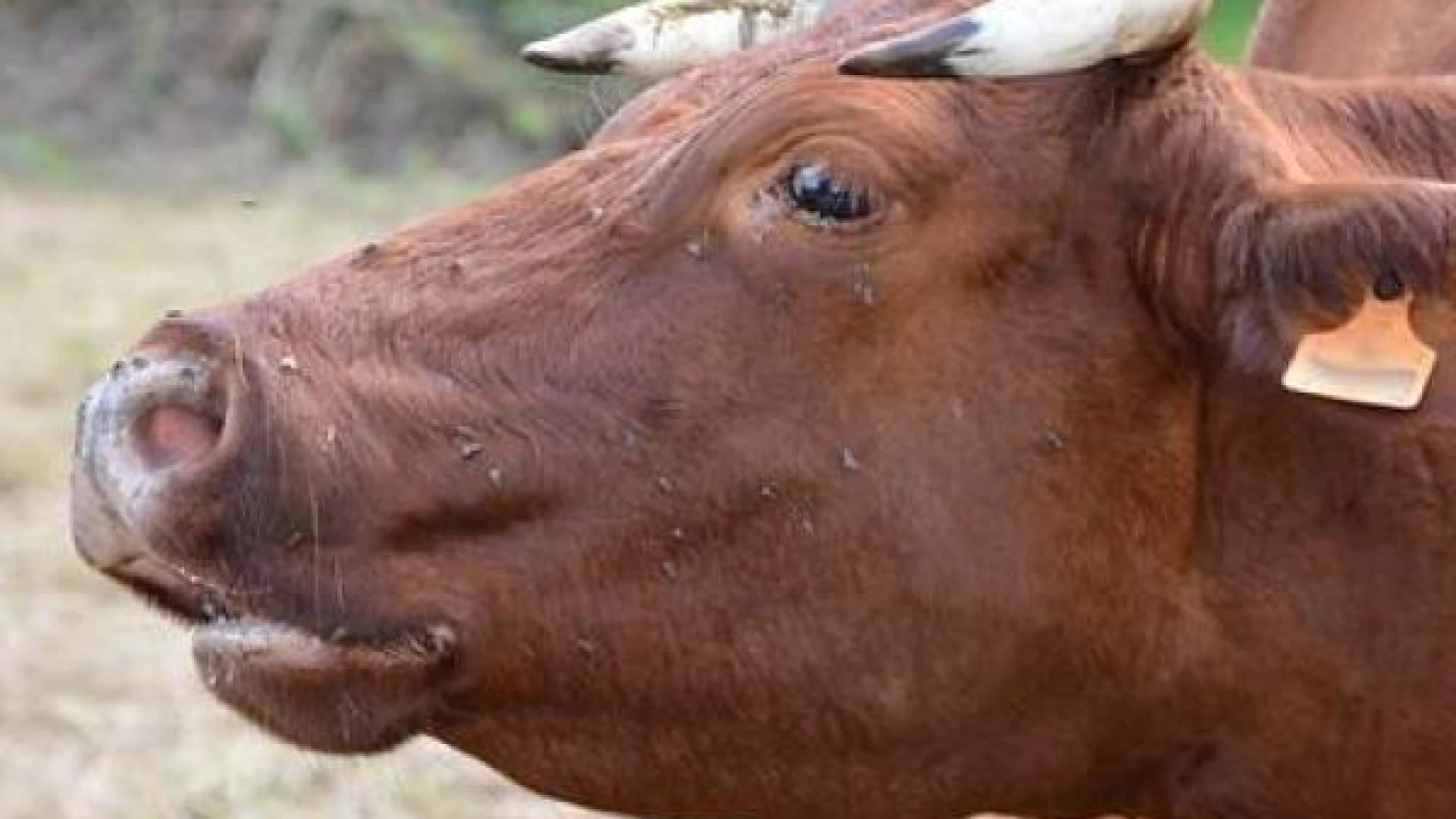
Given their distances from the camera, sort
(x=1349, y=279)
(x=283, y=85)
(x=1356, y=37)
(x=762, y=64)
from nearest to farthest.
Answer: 1. (x=1349, y=279)
2. (x=762, y=64)
3. (x=1356, y=37)
4. (x=283, y=85)

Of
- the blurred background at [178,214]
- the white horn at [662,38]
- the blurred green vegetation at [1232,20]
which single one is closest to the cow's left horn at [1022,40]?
the white horn at [662,38]

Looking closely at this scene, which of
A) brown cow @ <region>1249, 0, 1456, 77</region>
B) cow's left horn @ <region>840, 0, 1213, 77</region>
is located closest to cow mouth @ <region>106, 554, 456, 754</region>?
cow's left horn @ <region>840, 0, 1213, 77</region>

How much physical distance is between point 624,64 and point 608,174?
499 mm

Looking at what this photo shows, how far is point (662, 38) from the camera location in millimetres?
4242

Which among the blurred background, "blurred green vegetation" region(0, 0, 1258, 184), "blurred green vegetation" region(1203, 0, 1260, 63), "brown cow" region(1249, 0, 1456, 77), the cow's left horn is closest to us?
→ the cow's left horn

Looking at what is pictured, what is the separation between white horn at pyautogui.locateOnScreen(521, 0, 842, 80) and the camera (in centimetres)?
422

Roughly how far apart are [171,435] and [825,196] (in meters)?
0.67

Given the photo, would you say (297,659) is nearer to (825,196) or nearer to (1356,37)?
(825,196)

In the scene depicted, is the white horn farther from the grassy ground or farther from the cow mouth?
the grassy ground

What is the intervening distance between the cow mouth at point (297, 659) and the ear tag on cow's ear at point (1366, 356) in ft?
2.85

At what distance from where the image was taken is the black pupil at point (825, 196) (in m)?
3.60

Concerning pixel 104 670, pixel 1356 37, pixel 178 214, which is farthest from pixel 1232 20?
pixel 1356 37

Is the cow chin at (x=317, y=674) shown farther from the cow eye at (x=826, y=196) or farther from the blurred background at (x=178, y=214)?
the blurred background at (x=178, y=214)

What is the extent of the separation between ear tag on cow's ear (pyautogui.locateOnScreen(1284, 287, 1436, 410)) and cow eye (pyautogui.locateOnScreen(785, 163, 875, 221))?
17.4 inches
